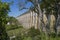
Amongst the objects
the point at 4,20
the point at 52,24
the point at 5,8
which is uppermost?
the point at 5,8

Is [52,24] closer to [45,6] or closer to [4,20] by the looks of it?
[45,6]

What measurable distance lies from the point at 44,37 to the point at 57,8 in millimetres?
11969

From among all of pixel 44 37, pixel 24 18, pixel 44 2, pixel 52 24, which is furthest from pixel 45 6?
pixel 24 18

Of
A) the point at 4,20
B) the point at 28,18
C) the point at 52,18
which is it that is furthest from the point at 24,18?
the point at 4,20

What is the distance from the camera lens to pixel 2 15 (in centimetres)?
939

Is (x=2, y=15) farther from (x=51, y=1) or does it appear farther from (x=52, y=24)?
(x=52, y=24)

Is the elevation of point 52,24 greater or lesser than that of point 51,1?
lesser

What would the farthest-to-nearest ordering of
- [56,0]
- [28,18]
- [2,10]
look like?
[28,18] < [56,0] < [2,10]

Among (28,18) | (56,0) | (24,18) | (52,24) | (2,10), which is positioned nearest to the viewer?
(2,10)

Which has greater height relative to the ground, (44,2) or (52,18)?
(44,2)

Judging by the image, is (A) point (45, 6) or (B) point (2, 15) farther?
(A) point (45, 6)

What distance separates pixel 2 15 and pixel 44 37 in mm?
2303

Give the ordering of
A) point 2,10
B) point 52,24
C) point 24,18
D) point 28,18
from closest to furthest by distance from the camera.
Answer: point 2,10 < point 52,24 < point 28,18 < point 24,18

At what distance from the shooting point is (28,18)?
3541 cm
